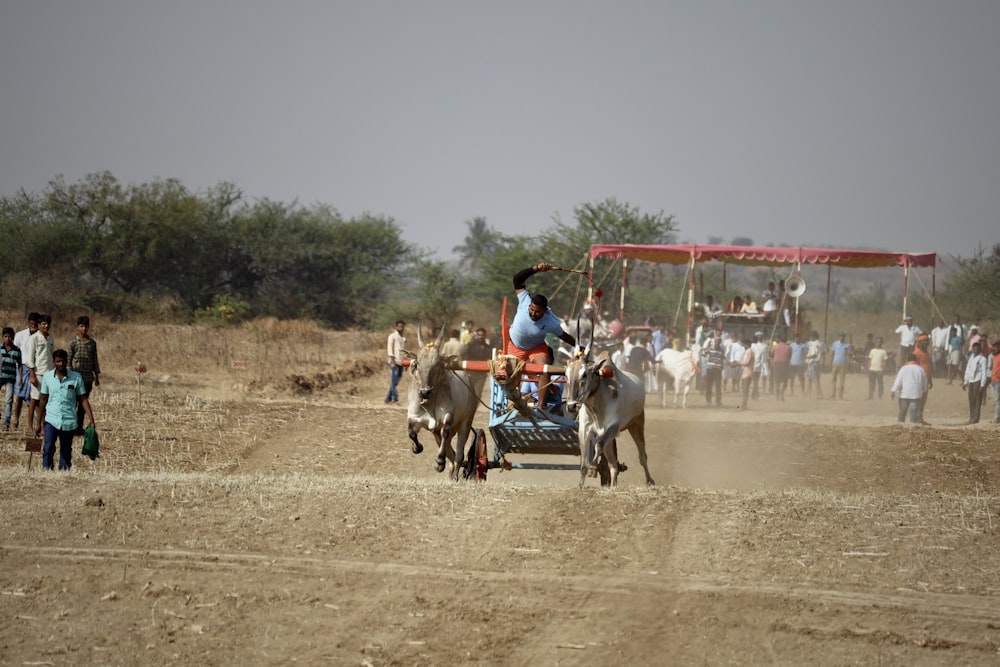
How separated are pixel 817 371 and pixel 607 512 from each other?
22.7 m

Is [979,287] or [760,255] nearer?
[760,255]

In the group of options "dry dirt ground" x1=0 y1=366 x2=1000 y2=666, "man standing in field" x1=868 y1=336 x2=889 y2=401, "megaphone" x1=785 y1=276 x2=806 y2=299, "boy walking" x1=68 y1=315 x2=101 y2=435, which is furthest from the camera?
"megaphone" x1=785 y1=276 x2=806 y2=299

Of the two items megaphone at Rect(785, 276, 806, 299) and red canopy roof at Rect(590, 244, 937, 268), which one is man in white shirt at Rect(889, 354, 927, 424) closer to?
red canopy roof at Rect(590, 244, 937, 268)

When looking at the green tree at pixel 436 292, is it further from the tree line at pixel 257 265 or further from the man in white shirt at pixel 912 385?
the man in white shirt at pixel 912 385

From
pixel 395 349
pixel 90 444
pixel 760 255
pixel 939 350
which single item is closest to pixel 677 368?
pixel 760 255

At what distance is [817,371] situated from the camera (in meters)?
31.9

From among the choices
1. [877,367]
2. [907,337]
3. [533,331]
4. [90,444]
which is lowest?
[90,444]

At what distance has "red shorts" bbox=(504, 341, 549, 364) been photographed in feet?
42.9

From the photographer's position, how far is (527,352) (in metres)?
13.2

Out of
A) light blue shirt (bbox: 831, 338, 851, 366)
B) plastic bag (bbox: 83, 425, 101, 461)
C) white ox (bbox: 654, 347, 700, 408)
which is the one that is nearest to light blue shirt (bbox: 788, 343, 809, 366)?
light blue shirt (bbox: 831, 338, 851, 366)

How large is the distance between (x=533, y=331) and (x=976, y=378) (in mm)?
15303

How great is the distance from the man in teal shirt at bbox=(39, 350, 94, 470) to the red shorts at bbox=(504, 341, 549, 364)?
5.27 m

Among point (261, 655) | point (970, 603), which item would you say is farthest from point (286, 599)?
point (970, 603)

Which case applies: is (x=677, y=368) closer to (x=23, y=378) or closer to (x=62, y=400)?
(x=23, y=378)
